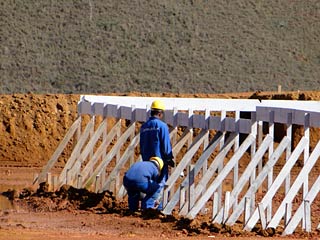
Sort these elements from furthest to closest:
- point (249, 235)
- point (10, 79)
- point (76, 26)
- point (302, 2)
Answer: point (302, 2)
point (76, 26)
point (10, 79)
point (249, 235)

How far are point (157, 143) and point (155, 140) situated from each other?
2.1 inches

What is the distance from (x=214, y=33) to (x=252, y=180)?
4231cm

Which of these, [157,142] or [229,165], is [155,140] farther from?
[229,165]

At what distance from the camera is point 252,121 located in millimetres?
15961

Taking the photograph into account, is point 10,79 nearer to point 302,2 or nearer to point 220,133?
point 302,2

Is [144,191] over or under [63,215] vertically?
over

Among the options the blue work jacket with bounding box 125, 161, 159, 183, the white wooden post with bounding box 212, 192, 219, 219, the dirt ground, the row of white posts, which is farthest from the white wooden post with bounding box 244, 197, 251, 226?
the blue work jacket with bounding box 125, 161, 159, 183

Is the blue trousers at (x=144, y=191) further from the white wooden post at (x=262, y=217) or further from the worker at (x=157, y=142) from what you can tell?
the white wooden post at (x=262, y=217)

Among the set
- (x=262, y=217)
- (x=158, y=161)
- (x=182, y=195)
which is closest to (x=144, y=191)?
(x=158, y=161)

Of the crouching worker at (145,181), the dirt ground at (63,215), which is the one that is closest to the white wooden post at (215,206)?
the dirt ground at (63,215)

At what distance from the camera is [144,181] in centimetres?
1642

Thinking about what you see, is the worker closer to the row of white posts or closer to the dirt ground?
the row of white posts

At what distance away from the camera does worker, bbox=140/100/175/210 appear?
16.5 meters

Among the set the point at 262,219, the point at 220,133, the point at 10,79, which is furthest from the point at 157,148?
the point at 10,79
